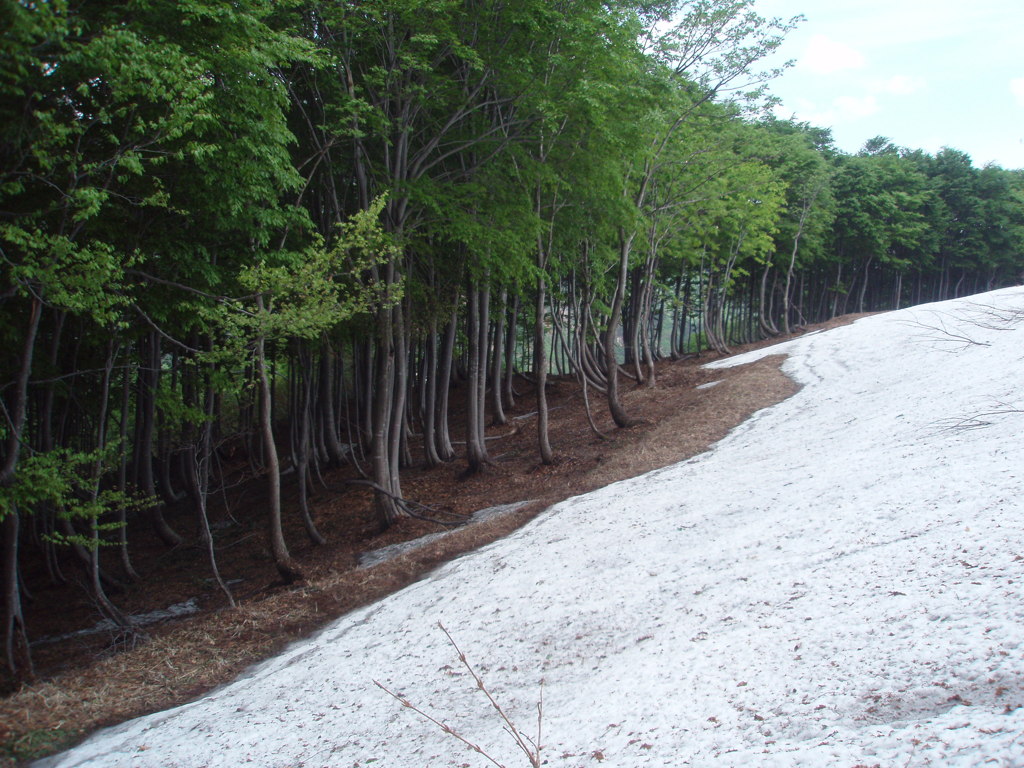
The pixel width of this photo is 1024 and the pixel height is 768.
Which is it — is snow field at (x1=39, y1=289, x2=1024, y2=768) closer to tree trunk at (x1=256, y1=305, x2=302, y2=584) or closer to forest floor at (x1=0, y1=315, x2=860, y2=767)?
forest floor at (x1=0, y1=315, x2=860, y2=767)

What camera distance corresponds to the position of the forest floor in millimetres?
7363

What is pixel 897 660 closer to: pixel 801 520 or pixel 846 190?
pixel 801 520

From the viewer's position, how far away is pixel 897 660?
12.5ft


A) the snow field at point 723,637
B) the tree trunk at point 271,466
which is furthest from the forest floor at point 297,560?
the snow field at point 723,637

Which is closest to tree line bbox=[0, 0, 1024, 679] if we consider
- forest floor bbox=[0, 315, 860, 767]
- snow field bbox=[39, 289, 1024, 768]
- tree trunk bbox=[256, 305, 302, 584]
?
tree trunk bbox=[256, 305, 302, 584]

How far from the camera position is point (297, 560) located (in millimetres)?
13859

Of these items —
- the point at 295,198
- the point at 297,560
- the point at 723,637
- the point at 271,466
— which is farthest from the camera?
the point at 295,198

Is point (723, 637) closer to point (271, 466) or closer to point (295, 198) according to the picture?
point (271, 466)

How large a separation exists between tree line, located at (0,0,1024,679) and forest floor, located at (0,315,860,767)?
0.78 m

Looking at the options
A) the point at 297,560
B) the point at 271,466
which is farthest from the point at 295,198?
the point at 297,560

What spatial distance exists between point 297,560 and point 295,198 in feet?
25.6

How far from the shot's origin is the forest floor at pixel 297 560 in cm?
736

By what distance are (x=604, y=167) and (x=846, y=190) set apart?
32.5 metres

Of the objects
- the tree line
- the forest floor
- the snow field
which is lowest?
the forest floor
